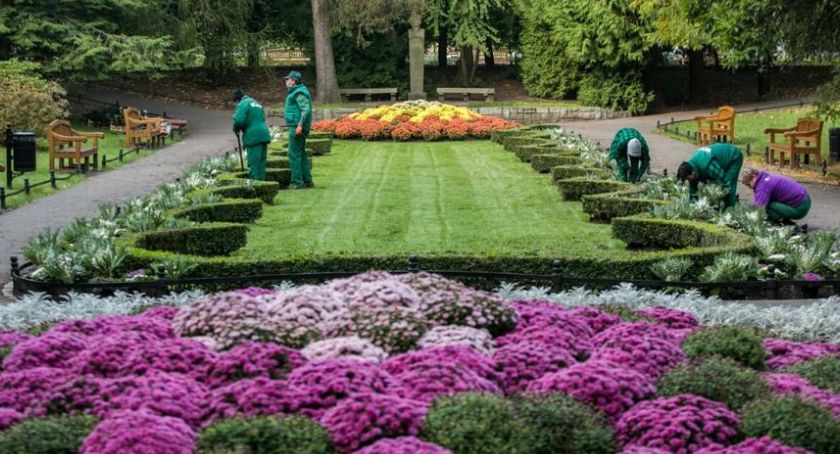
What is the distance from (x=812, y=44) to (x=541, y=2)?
61.6 feet

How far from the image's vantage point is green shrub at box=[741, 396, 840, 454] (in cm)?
571

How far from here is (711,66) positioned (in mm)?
40781

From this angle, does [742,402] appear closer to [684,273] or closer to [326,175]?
[684,273]

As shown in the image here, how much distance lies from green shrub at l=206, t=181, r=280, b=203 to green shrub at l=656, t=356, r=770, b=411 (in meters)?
9.36

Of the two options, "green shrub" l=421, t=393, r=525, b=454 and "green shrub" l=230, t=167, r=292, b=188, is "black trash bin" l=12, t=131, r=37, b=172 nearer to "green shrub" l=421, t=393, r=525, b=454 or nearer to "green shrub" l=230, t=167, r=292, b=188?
"green shrub" l=230, t=167, r=292, b=188

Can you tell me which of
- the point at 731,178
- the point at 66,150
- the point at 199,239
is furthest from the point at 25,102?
the point at 731,178

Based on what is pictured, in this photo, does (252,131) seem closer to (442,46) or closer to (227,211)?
(227,211)

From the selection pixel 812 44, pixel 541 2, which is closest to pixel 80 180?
pixel 812 44

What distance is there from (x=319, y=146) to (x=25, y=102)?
5.87 m

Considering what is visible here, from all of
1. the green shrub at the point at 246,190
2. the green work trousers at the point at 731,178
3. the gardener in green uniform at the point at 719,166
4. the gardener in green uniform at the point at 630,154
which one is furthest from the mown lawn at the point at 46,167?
the green work trousers at the point at 731,178

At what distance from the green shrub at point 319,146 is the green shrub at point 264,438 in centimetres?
1926

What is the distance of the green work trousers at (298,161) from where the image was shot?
18172mm

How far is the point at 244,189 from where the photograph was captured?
15883 millimetres

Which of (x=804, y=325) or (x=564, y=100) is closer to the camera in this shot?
(x=804, y=325)
